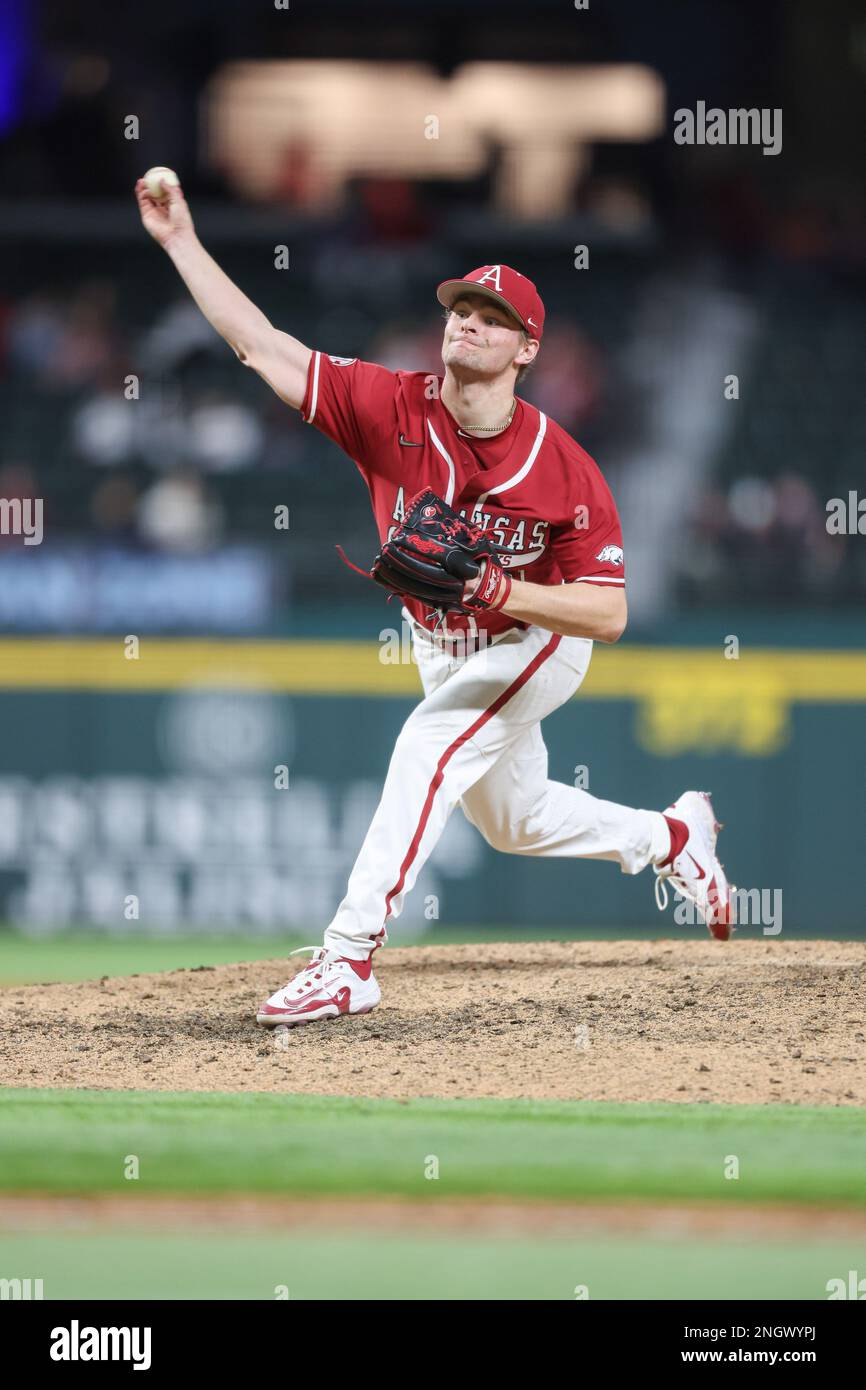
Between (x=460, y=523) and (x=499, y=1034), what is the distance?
1.39 m

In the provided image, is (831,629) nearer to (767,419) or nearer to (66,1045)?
(767,419)

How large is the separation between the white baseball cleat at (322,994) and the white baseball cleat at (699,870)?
1.28 m

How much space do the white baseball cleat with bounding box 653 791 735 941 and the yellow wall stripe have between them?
11.8 feet

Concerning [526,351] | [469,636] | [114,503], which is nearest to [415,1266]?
[469,636]

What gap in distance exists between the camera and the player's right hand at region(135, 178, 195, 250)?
4.64 metres

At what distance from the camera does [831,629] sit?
9.58m

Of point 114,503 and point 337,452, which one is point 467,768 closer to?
point 114,503

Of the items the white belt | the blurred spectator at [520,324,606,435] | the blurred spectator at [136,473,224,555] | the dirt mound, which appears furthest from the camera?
the blurred spectator at [520,324,606,435]

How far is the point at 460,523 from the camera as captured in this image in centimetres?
456

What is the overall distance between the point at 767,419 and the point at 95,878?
5.34 meters

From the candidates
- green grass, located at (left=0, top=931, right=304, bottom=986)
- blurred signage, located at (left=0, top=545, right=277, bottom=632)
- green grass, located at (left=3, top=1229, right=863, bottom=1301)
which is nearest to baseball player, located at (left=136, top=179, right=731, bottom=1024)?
green grass, located at (left=3, top=1229, right=863, bottom=1301)

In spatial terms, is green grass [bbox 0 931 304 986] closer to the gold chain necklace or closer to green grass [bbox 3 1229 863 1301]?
the gold chain necklace

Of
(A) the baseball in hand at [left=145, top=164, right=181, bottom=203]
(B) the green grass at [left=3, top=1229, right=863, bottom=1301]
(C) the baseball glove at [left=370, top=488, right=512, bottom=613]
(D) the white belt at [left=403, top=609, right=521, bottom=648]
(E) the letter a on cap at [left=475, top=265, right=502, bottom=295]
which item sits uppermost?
(A) the baseball in hand at [left=145, top=164, right=181, bottom=203]

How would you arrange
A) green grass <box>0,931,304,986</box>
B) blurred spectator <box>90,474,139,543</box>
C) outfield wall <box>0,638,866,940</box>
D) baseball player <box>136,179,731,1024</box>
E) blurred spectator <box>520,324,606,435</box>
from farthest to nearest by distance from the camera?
blurred spectator <box>520,324,606,435</box> < blurred spectator <box>90,474,139,543</box> < outfield wall <box>0,638,866,940</box> < green grass <box>0,931,304,986</box> < baseball player <box>136,179,731,1024</box>
